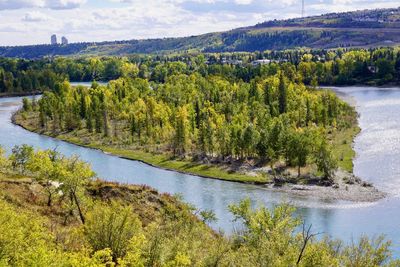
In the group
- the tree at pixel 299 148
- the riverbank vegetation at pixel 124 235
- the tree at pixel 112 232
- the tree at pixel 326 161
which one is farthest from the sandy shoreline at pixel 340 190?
the tree at pixel 112 232

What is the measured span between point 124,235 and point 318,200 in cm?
4732

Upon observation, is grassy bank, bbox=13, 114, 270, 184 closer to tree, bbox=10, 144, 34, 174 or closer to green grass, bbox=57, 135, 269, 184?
green grass, bbox=57, 135, 269, 184

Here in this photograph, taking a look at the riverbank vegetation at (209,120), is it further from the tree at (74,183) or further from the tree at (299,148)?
the tree at (74,183)

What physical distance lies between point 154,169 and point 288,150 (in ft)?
90.7

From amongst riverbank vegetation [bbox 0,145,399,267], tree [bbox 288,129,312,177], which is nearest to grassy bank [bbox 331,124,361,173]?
tree [bbox 288,129,312,177]

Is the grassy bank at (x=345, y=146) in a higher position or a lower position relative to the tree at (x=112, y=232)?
lower

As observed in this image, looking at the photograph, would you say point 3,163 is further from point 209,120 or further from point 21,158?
point 209,120

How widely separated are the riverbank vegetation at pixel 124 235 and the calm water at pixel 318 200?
18047 millimetres

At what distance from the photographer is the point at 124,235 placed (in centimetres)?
4128

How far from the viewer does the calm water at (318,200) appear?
7038 cm

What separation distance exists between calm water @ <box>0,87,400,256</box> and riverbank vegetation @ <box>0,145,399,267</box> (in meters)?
18.0

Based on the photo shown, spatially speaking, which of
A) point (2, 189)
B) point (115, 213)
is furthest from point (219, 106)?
point (115, 213)

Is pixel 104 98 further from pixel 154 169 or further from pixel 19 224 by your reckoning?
pixel 19 224

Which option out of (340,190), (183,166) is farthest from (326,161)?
(183,166)
